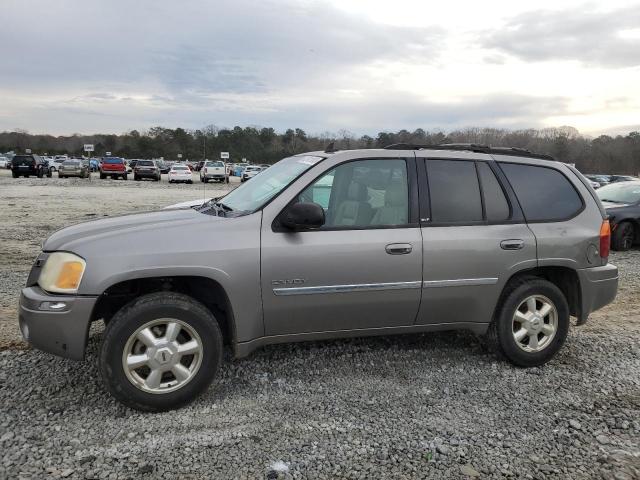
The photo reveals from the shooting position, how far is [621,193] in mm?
11352

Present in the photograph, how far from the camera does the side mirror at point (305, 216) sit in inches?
139

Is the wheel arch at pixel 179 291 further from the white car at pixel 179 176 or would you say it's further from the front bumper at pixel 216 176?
the front bumper at pixel 216 176

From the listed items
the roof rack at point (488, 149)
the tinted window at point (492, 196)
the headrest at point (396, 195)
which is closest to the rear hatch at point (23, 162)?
the roof rack at point (488, 149)

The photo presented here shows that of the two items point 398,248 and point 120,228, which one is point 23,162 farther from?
point 398,248

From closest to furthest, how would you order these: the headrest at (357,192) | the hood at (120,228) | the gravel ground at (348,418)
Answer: the gravel ground at (348,418), the hood at (120,228), the headrest at (357,192)

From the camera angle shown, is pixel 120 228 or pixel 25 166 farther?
pixel 25 166

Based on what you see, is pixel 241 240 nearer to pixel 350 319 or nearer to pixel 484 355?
pixel 350 319

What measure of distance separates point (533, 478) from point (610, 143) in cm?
9683

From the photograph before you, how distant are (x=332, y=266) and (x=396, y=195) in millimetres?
818

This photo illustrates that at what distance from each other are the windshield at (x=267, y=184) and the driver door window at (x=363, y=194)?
0.69 feet

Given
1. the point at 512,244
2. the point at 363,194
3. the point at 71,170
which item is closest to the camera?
the point at 363,194

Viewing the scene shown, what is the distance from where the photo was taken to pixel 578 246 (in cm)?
433

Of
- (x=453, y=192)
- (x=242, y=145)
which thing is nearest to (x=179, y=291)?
(x=453, y=192)

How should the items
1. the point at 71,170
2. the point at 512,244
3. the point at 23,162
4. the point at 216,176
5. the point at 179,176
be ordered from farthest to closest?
the point at 71,170, the point at 216,176, the point at 179,176, the point at 23,162, the point at 512,244
